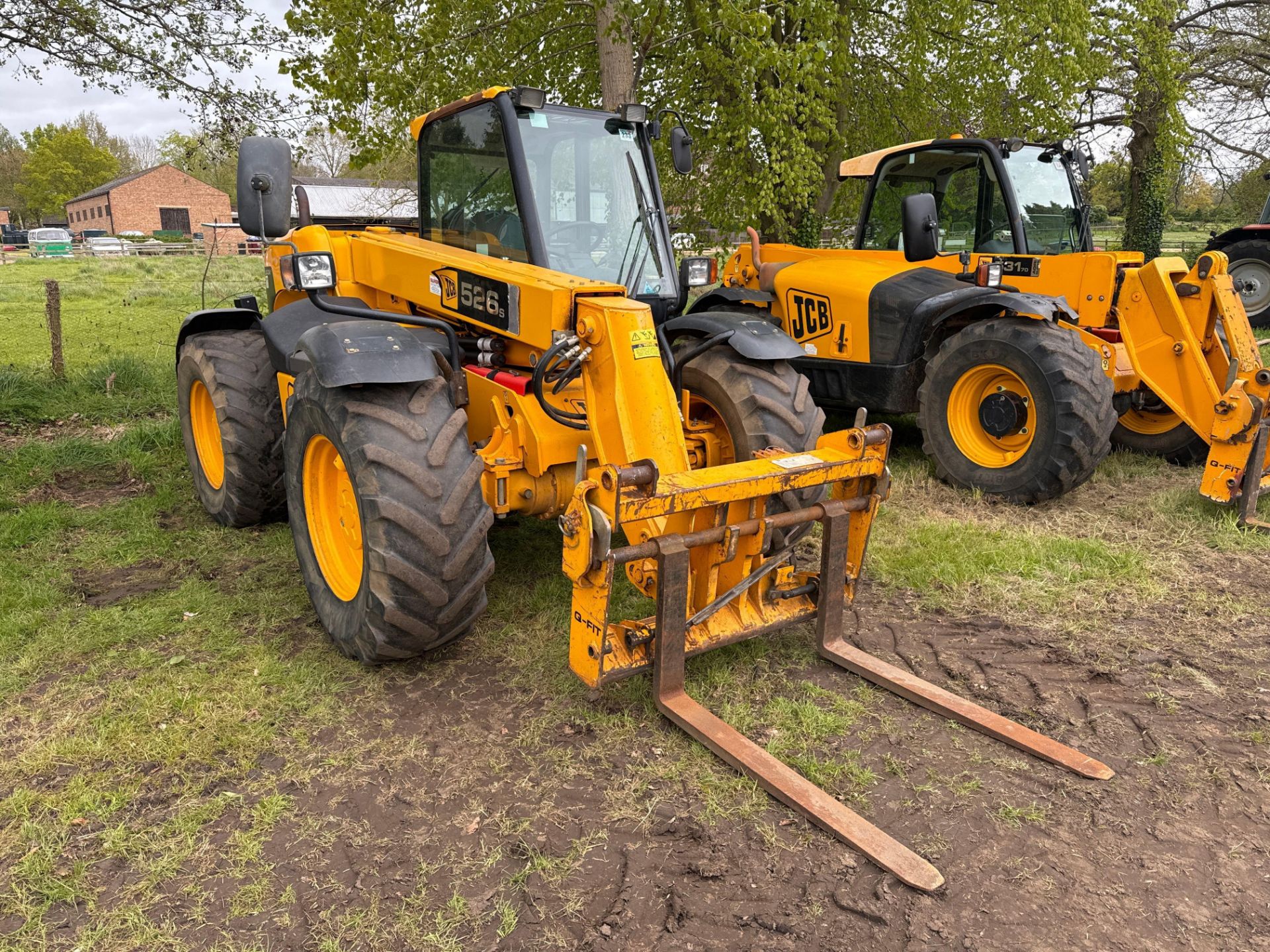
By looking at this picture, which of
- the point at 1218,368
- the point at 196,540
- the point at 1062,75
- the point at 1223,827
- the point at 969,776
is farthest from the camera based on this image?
the point at 1062,75

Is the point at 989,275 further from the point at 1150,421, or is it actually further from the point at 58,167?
the point at 58,167

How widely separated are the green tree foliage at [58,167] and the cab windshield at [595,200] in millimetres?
69296

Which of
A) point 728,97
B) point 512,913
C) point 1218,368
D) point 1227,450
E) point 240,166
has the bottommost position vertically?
point 512,913

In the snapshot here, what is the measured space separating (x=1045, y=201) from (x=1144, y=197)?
1474cm

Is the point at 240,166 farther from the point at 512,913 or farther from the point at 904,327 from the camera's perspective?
the point at 904,327

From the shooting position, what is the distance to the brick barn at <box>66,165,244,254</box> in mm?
62875

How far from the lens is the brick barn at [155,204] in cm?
6288

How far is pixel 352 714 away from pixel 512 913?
1.28 m

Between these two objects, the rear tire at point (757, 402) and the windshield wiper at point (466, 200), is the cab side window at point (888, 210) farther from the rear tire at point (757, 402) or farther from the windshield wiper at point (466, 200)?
the windshield wiper at point (466, 200)

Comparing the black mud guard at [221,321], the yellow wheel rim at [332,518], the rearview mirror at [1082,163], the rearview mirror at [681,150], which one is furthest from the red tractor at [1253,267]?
the yellow wheel rim at [332,518]

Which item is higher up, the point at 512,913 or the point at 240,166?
the point at 240,166

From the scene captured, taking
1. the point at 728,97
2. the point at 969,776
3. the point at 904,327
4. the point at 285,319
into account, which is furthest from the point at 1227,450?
the point at 728,97

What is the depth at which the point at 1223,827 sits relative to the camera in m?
2.88

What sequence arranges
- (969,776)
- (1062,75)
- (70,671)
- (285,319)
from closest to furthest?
(969,776), (70,671), (285,319), (1062,75)
